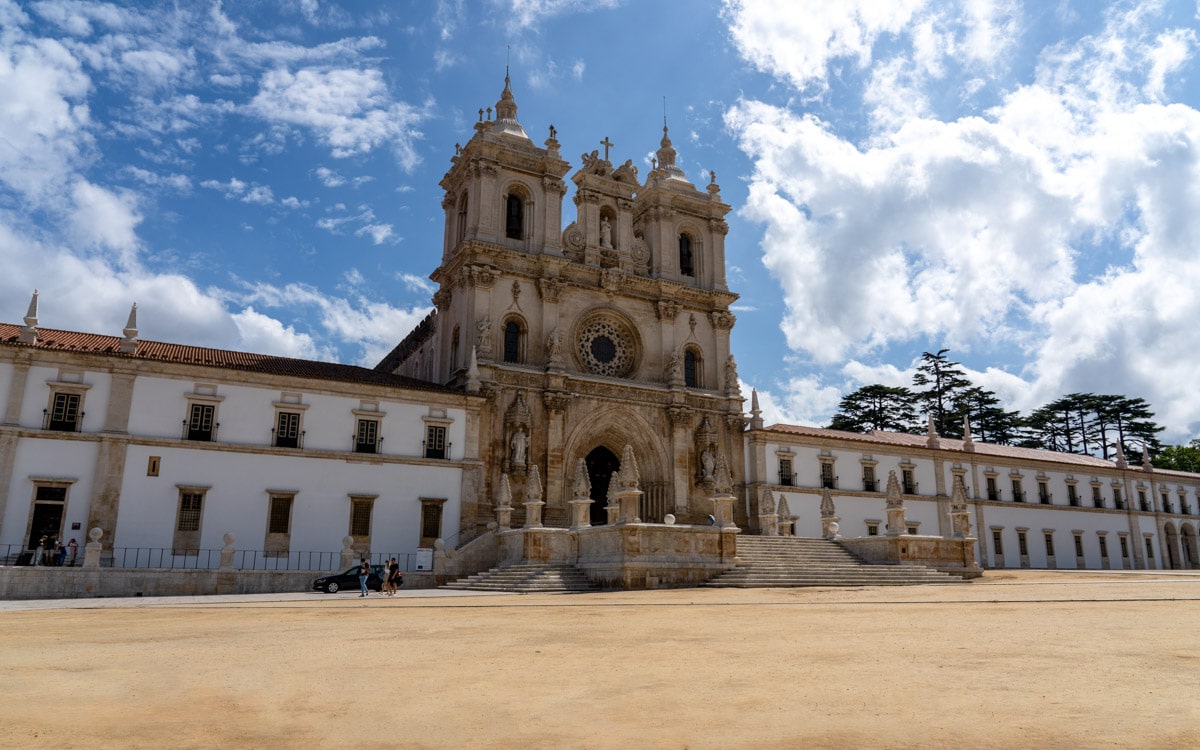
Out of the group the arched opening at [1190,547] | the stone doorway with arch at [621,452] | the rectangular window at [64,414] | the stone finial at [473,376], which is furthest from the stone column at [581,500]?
the arched opening at [1190,547]

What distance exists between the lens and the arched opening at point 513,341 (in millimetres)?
36719

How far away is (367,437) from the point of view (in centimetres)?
3119

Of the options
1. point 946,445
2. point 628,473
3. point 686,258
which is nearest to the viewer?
point 628,473

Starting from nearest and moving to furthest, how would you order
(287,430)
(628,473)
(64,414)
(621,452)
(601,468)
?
(628,473)
(64,414)
(287,430)
(621,452)
(601,468)

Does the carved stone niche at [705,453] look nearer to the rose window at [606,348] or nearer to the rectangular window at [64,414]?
the rose window at [606,348]

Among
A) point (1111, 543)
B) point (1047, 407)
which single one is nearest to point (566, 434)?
point (1111, 543)

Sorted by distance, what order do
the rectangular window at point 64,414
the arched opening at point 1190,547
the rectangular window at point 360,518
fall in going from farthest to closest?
the arched opening at point 1190,547 < the rectangular window at point 360,518 < the rectangular window at point 64,414

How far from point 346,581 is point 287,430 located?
6809 mm

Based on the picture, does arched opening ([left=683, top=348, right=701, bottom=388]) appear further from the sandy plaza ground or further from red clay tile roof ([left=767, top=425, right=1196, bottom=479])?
the sandy plaza ground

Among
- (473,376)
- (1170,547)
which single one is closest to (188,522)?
(473,376)

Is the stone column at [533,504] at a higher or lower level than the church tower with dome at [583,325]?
lower

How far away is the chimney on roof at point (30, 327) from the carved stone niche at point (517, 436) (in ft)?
55.8

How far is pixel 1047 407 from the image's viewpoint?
241ft

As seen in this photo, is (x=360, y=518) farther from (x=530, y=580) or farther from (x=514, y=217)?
(x=514, y=217)
